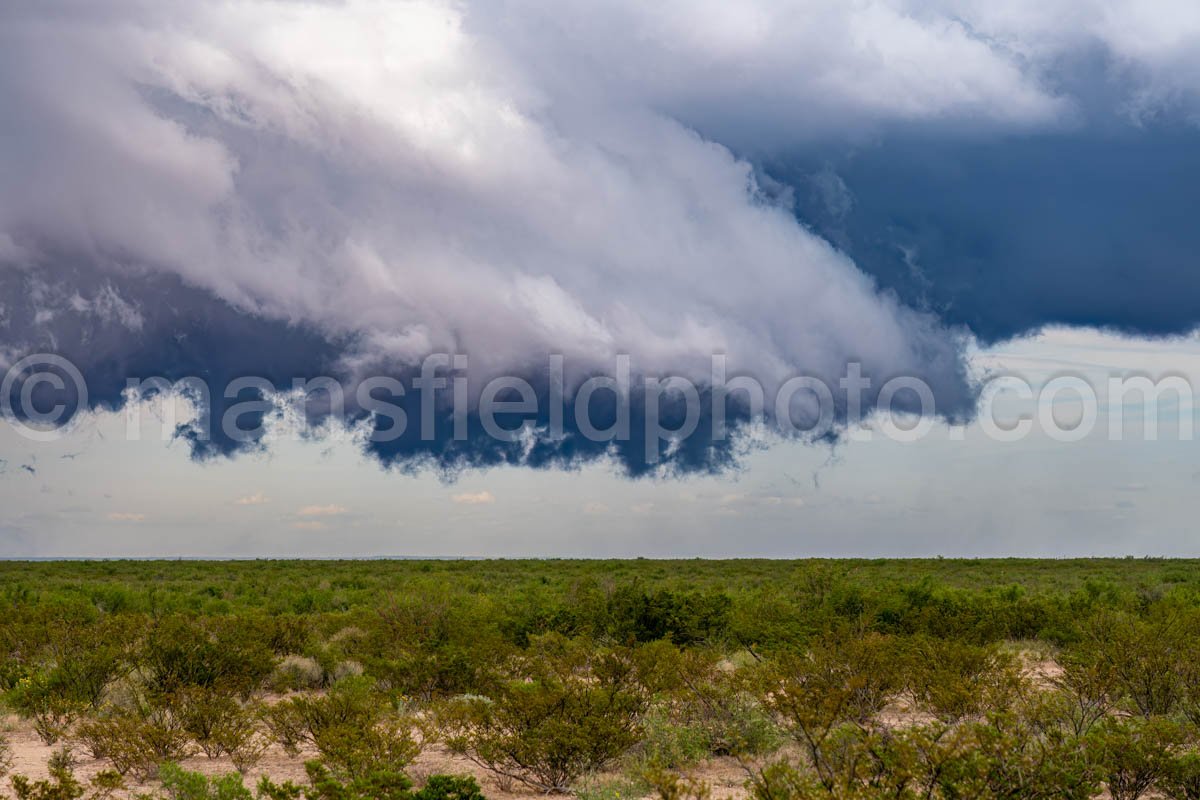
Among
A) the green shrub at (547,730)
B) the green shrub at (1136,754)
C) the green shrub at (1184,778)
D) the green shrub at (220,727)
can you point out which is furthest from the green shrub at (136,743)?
the green shrub at (1184,778)

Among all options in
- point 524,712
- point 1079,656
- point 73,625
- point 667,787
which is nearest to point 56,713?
point 73,625

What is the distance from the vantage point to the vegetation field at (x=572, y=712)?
9438mm

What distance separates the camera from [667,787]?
7.52 metres

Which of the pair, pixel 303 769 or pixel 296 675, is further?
pixel 296 675

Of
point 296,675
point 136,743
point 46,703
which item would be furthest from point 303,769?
point 296,675

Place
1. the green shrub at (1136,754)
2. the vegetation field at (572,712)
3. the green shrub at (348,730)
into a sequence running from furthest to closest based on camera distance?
1. the green shrub at (348,730)
2. the green shrub at (1136,754)
3. the vegetation field at (572,712)

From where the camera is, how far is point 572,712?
42.3 feet

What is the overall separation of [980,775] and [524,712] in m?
6.14

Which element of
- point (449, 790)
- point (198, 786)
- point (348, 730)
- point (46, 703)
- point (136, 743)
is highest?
point (348, 730)

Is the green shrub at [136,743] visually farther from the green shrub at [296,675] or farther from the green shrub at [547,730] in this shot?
the green shrub at [296,675]

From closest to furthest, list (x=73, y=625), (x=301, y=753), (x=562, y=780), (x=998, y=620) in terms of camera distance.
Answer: (x=562, y=780) < (x=301, y=753) < (x=73, y=625) < (x=998, y=620)

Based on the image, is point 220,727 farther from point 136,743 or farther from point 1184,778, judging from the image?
point 1184,778

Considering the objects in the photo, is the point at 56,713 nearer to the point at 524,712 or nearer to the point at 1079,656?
the point at 524,712

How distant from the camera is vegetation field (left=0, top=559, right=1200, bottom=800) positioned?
944 cm
